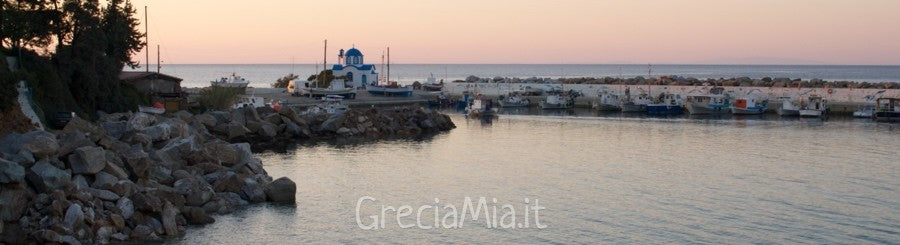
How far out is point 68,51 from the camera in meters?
39.2

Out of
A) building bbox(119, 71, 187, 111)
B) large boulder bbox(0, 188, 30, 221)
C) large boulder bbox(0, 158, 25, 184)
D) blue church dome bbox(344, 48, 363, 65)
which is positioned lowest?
large boulder bbox(0, 188, 30, 221)

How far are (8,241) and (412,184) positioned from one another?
14642 mm

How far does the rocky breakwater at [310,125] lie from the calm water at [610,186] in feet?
11.1

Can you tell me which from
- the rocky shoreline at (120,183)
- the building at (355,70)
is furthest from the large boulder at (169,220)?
the building at (355,70)

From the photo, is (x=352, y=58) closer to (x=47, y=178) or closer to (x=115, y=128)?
(x=115, y=128)

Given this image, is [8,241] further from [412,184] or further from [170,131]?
[412,184]

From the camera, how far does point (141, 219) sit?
2334 cm

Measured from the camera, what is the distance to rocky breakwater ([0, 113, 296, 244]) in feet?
72.7

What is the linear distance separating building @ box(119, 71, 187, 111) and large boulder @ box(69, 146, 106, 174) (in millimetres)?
23307

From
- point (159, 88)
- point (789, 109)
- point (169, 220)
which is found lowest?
point (169, 220)

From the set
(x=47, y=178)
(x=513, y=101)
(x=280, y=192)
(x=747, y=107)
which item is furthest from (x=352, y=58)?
(x=47, y=178)

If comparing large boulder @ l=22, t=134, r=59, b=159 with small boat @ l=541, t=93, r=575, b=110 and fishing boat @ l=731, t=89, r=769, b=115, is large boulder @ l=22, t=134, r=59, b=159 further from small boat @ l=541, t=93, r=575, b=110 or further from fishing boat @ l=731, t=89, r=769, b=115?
small boat @ l=541, t=93, r=575, b=110

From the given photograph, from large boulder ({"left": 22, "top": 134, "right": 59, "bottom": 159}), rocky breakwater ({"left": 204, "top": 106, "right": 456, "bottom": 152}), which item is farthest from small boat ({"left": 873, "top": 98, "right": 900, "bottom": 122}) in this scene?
large boulder ({"left": 22, "top": 134, "right": 59, "bottom": 159})

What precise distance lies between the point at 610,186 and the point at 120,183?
1651 centimetres
